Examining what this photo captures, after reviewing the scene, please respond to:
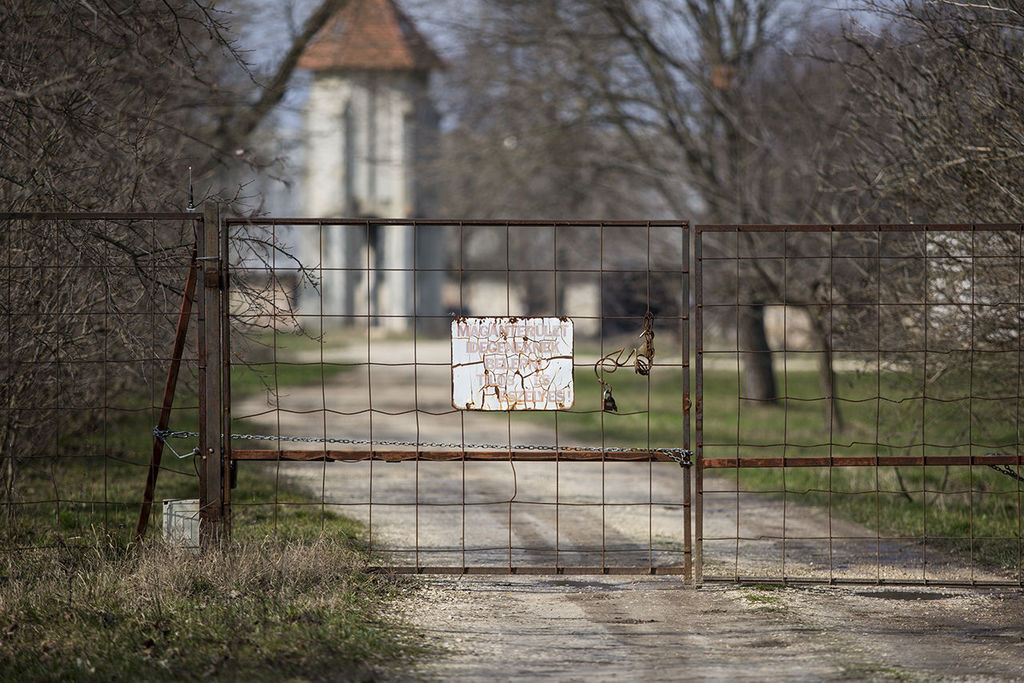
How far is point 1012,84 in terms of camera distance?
315 inches

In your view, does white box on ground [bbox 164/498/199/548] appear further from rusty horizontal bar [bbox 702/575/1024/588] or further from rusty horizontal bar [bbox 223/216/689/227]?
rusty horizontal bar [bbox 702/575/1024/588]

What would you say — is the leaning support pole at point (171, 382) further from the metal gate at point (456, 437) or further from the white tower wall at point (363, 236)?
the white tower wall at point (363, 236)

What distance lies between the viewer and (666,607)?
6.75 metres

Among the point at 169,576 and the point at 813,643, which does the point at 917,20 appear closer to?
the point at 813,643

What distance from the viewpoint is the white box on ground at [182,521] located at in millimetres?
7074

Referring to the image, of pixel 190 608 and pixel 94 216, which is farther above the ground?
pixel 94 216

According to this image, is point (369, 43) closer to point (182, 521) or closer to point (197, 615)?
point (182, 521)

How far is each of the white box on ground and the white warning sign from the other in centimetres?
185

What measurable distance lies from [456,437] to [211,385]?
9513 millimetres

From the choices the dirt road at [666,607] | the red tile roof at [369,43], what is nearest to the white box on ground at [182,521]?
the dirt road at [666,607]

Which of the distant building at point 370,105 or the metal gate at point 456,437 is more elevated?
the distant building at point 370,105

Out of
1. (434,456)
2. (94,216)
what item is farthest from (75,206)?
(434,456)

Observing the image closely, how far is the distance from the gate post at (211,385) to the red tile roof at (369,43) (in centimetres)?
1149

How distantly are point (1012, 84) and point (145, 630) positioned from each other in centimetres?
690
